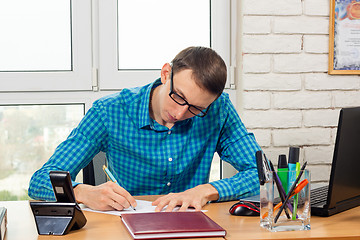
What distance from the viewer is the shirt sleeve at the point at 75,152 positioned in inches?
57.2

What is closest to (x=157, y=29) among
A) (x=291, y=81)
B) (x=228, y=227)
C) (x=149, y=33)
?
(x=149, y=33)

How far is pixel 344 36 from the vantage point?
2.24m

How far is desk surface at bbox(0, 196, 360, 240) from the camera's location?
108cm

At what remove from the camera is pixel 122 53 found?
2.31 metres

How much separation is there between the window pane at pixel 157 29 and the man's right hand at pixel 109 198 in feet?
3.52

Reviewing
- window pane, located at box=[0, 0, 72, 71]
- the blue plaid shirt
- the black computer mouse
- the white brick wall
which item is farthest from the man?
window pane, located at box=[0, 0, 72, 71]

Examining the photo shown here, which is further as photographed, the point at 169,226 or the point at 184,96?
the point at 184,96

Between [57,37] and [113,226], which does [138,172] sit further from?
[57,37]

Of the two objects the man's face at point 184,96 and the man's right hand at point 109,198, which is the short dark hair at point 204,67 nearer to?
the man's face at point 184,96

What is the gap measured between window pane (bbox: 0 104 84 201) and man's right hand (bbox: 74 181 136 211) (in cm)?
99

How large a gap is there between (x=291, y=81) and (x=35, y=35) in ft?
3.94

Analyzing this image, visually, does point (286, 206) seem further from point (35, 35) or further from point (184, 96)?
point (35, 35)

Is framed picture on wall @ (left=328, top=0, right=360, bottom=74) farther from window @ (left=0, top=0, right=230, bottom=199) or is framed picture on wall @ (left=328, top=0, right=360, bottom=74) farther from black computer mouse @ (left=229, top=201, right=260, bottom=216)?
black computer mouse @ (left=229, top=201, right=260, bottom=216)

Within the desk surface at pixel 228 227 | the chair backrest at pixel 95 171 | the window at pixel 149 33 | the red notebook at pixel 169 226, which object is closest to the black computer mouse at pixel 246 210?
the desk surface at pixel 228 227
